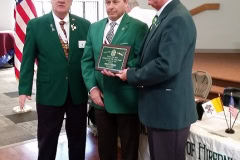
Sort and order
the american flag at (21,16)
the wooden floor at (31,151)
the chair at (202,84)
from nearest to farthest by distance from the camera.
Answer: the chair at (202,84)
the wooden floor at (31,151)
the american flag at (21,16)

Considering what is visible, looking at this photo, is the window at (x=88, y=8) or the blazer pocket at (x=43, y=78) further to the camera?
the window at (x=88, y=8)

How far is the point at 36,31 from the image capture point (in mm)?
2078

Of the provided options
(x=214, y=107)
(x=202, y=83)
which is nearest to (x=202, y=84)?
(x=202, y=83)

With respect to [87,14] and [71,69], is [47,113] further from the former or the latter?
[87,14]

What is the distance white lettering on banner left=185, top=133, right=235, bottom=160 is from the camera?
166cm

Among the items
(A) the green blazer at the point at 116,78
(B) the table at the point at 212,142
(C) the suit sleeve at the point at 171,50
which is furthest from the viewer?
(A) the green blazer at the point at 116,78

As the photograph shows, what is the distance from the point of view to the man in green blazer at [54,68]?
2.08 meters

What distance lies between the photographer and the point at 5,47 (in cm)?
780

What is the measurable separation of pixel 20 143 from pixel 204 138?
2.26m

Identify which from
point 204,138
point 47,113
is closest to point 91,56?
point 47,113

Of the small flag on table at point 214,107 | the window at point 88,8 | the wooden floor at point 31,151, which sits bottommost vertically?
the wooden floor at point 31,151

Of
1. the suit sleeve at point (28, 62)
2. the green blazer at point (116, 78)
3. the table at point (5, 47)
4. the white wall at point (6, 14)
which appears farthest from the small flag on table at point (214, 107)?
the white wall at point (6, 14)

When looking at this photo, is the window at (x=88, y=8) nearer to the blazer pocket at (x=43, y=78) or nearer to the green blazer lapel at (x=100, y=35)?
the blazer pocket at (x=43, y=78)

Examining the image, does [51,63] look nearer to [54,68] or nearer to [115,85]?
→ [54,68]
